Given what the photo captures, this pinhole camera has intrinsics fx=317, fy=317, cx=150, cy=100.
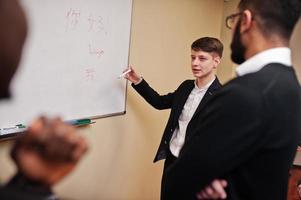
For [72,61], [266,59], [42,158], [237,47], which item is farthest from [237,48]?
[72,61]

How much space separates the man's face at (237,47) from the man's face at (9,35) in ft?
2.18

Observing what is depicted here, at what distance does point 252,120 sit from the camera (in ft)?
2.91

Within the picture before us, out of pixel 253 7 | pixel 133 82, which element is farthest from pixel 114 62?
pixel 253 7

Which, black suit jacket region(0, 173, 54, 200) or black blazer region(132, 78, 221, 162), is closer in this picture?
→ black suit jacket region(0, 173, 54, 200)

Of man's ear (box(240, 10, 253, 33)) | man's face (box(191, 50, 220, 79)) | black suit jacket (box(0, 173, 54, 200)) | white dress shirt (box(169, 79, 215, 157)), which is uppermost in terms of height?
man's ear (box(240, 10, 253, 33))

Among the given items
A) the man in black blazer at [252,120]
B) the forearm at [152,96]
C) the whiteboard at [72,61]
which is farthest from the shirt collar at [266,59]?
the forearm at [152,96]

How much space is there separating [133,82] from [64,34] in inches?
23.6

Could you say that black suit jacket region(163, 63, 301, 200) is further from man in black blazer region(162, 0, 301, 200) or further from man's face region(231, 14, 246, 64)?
man's face region(231, 14, 246, 64)

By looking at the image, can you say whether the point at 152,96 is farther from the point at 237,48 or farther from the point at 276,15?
the point at 276,15

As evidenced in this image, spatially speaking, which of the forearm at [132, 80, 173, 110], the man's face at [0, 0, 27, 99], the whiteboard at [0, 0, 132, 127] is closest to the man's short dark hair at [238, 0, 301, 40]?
the man's face at [0, 0, 27, 99]

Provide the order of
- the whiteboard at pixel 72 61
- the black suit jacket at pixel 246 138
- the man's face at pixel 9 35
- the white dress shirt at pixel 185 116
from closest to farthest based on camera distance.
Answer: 1. the black suit jacket at pixel 246 138
2. the man's face at pixel 9 35
3. the whiteboard at pixel 72 61
4. the white dress shirt at pixel 185 116

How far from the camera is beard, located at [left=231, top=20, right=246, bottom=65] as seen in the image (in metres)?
1.05

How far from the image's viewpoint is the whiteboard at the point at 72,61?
145 centimetres

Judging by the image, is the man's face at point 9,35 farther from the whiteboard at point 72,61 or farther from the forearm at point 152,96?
the forearm at point 152,96
